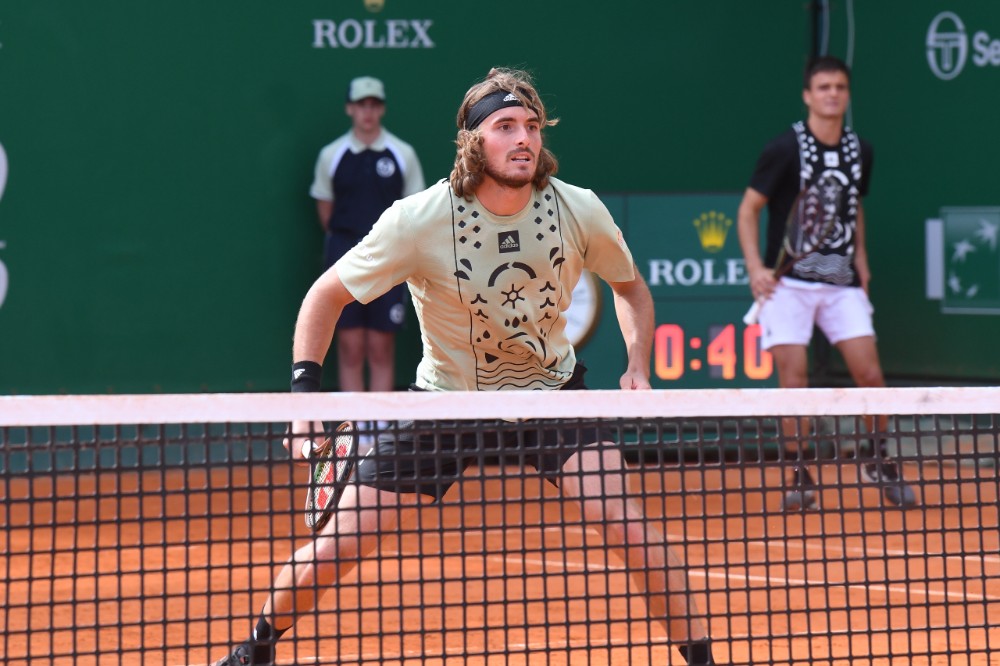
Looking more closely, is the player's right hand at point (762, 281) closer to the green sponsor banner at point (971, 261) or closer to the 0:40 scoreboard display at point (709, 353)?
the 0:40 scoreboard display at point (709, 353)

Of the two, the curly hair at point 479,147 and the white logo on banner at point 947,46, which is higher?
the white logo on banner at point 947,46

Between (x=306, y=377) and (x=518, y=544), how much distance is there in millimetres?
2695

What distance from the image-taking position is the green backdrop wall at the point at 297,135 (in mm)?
8469

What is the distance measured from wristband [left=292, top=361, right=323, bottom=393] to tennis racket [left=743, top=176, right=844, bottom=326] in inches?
142

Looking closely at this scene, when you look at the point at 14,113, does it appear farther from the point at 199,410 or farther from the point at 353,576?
the point at 199,410

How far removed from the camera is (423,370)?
4242 mm

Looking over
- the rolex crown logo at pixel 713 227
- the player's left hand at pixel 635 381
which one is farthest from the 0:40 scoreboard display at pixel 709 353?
the player's left hand at pixel 635 381

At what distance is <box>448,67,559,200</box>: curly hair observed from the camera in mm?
3924

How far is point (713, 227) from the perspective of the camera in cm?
855

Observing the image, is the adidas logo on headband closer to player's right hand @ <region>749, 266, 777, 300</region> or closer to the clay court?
the clay court

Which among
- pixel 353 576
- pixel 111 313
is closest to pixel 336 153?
pixel 111 313

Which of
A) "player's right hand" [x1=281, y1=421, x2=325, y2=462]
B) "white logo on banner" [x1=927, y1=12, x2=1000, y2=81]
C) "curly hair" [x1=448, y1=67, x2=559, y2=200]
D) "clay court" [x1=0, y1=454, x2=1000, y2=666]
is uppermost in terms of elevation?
"white logo on banner" [x1=927, y1=12, x2=1000, y2=81]

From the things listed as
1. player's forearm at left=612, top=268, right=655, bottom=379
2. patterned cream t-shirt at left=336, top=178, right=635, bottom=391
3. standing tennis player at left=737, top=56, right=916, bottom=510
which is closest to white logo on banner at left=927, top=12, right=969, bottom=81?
standing tennis player at left=737, top=56, right=916, bottom=510

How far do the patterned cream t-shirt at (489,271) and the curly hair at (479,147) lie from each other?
0.11 ft
